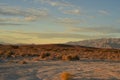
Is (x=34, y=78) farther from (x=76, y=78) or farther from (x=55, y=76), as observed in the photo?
(x=76, y=78)

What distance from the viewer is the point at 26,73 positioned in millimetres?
24906

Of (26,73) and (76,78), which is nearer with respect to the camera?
(76,78)

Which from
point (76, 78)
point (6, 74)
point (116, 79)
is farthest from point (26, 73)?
point (116, 79)

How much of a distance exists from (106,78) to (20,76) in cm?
563

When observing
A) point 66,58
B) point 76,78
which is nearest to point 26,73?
point 76,78

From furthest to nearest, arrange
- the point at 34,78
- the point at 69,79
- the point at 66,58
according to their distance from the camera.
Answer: the point at 66,58
the point at 34,78
the point at 69,79

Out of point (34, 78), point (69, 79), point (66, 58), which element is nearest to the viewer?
point (69, 79)

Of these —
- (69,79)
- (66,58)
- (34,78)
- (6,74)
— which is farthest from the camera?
(66,58)

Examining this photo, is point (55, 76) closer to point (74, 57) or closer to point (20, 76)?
point (20, 76)

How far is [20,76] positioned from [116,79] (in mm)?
6214

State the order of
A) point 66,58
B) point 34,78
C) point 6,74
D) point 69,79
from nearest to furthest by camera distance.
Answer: point 69,79, point 34,78, point 6,74, point 66,58

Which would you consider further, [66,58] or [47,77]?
[66,58]

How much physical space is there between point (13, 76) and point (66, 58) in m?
18.6

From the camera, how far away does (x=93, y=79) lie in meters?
21.0
